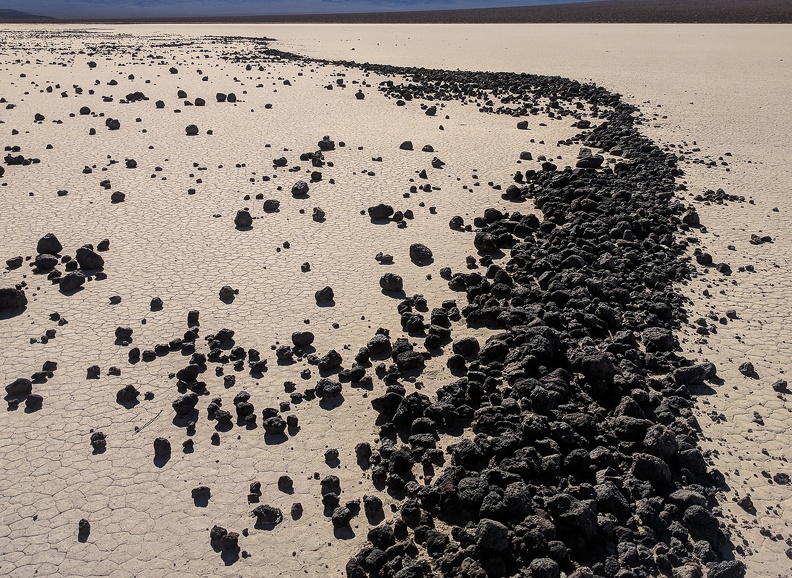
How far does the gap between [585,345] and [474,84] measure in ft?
62.5

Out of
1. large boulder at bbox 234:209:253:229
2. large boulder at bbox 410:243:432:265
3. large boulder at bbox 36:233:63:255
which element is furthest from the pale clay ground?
large boulder at bbox 36:233:63:255

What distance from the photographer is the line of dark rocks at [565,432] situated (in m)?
4.91

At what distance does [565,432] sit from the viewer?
590 cm

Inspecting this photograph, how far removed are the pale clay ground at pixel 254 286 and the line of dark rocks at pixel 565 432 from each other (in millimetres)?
356

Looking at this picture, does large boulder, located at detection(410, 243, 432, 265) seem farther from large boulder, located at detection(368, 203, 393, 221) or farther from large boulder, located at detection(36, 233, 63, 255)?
large boulder, located at detection(36, 233, 63, 255)

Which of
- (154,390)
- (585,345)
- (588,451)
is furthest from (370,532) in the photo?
(585,345)

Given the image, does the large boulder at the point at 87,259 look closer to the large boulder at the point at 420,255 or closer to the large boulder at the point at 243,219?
the large boulder at the point at 243,219

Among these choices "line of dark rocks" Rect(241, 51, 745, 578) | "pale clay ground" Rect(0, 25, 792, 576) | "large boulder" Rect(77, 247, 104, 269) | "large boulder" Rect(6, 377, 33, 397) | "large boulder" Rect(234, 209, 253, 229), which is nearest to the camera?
"line of dark rocks" Rect(241, 51, 745, 578)

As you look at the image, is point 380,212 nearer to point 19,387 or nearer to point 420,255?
point 420,255

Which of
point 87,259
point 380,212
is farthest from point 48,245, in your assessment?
point 380,212

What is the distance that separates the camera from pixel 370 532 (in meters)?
5.17

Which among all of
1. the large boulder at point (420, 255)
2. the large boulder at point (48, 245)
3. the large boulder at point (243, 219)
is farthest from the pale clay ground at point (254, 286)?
the large boulder at point (48, 245)

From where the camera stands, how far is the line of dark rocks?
4910mm

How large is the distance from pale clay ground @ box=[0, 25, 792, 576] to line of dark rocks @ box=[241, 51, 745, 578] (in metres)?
0.36
